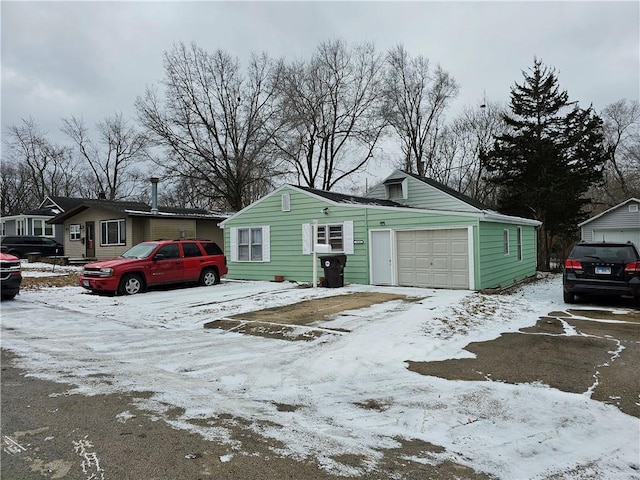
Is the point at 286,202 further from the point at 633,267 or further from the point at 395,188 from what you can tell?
the point at 633,267

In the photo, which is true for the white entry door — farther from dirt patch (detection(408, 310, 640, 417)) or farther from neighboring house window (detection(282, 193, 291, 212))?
dirt patch (detection(408, 310, 640, 417))

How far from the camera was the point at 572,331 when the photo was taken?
25.3ft

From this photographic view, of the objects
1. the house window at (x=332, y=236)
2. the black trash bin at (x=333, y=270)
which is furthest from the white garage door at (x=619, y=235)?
the black trash bin at (x=333, y=270)

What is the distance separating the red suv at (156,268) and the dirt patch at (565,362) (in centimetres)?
973

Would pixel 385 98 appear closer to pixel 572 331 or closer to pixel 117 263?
pixel 117 263

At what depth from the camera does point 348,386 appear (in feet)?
15.7

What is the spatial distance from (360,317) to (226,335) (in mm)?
2658

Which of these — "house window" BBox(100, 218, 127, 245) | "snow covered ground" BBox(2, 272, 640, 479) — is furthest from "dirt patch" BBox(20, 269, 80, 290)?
"snow covered ground" BBox(2, 272, 640, 479)

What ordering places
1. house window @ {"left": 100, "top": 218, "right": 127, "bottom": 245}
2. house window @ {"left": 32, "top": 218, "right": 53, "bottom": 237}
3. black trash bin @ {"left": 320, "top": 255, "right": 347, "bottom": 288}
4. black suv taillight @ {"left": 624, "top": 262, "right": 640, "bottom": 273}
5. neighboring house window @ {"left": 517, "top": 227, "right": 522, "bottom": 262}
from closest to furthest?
1. black suv taillight @ {"left": 624, "top": 262, "right": 640, "bottom": 273}
2. black trash bin @ {"left": 320, "top": 255, "right": 347, "bottom": 288}
3. neighboring house window @ {"left": 517, "top": 227, "right": 522, "bottom": 262}
4. house window @ {"left": 100, "top": 218, "right": 127, "bottom": 245}
5. house window @ {"left": 32, "top": 218, "right": 53, "bottom": 237}

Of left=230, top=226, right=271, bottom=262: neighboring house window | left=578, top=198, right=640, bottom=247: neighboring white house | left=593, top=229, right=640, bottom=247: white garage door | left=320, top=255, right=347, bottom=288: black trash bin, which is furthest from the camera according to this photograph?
left=593, top=229, right=640, bottom=247: white garage door

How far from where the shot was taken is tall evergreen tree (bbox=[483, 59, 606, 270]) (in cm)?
2553

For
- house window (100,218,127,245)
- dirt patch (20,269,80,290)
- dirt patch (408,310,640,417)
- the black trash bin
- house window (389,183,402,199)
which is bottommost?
dirt patch (408,310,640,417)

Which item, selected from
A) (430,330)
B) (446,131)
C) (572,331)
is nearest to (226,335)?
(430,330)

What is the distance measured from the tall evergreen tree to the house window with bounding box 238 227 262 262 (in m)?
17.5
